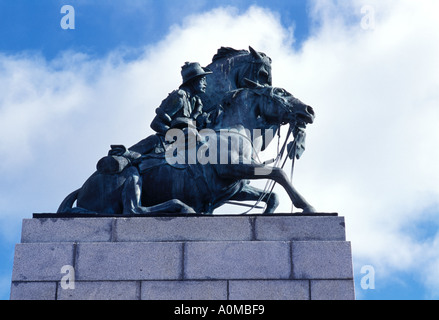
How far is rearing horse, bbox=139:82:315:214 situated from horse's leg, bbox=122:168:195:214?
0.74ft

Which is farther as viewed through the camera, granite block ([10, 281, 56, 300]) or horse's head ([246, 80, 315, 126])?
horse's head ([246, 80, 315, 126])

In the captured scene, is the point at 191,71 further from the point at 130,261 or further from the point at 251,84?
the point at 130,261

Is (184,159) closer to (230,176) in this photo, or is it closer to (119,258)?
(230,176)

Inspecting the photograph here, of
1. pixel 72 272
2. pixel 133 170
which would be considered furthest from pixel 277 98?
pixel 72 272

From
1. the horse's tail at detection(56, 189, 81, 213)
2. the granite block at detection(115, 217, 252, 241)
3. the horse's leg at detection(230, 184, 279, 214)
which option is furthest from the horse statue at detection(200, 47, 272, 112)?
the granite block at detection(115, 217, 252, 241)

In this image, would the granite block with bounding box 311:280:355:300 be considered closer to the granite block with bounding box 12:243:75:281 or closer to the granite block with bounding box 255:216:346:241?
the granite block with bounding box 255:216:346:241

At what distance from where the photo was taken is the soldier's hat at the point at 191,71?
15.1 meters

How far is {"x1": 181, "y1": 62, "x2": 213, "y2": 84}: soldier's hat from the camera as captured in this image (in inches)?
594

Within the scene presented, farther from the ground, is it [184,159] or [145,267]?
[184,159]

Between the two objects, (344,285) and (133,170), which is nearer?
(344,285)

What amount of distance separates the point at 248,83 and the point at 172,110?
4.55 ft

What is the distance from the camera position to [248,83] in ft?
48.1
